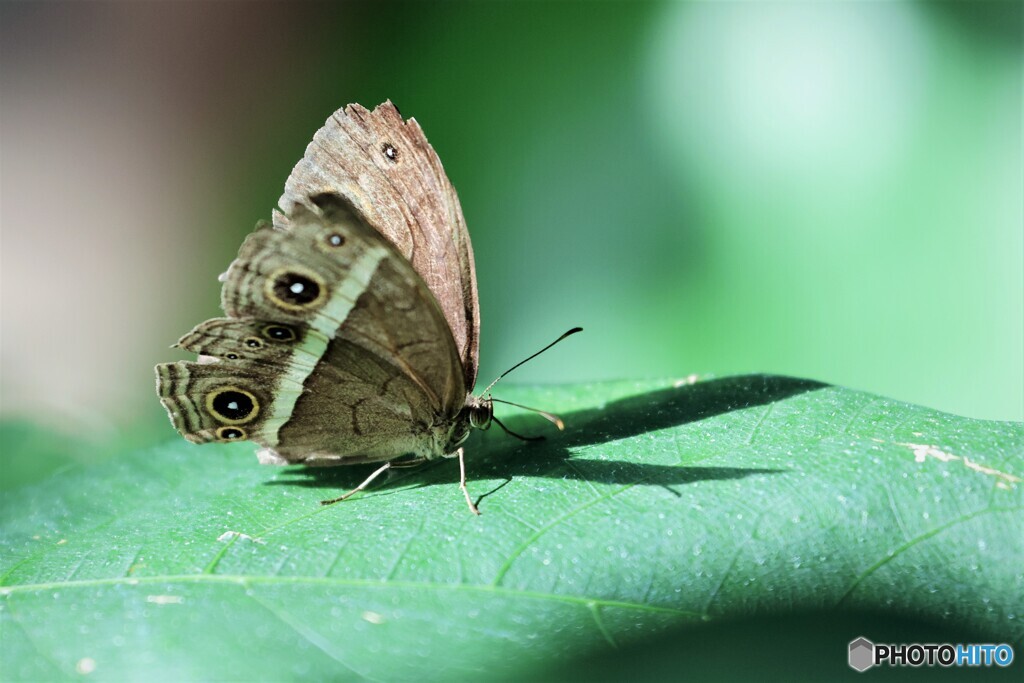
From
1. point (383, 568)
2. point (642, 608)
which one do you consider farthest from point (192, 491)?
point (642, 608)

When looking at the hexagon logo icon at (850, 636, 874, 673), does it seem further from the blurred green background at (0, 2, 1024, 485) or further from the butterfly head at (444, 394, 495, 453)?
the blurred green background at (0, 2, 1024, 485)

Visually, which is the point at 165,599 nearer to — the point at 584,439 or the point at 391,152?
the point at 584,439

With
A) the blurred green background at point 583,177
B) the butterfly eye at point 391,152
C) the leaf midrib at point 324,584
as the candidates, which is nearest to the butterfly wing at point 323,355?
the butterfly eye at point 391,152

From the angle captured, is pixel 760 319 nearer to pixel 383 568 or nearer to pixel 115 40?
pixel 383 568

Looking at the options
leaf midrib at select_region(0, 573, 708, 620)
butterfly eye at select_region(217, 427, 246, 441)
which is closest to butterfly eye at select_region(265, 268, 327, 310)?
butterfly eye at select_region(217, 427, 246, 441)

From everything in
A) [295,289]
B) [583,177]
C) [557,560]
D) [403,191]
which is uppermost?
[583,177]

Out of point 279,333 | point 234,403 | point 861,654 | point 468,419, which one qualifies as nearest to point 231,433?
point 234,403

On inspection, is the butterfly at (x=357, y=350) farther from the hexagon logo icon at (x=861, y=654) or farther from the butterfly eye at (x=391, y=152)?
the hexagon logo icon at (x=861, y=654)
